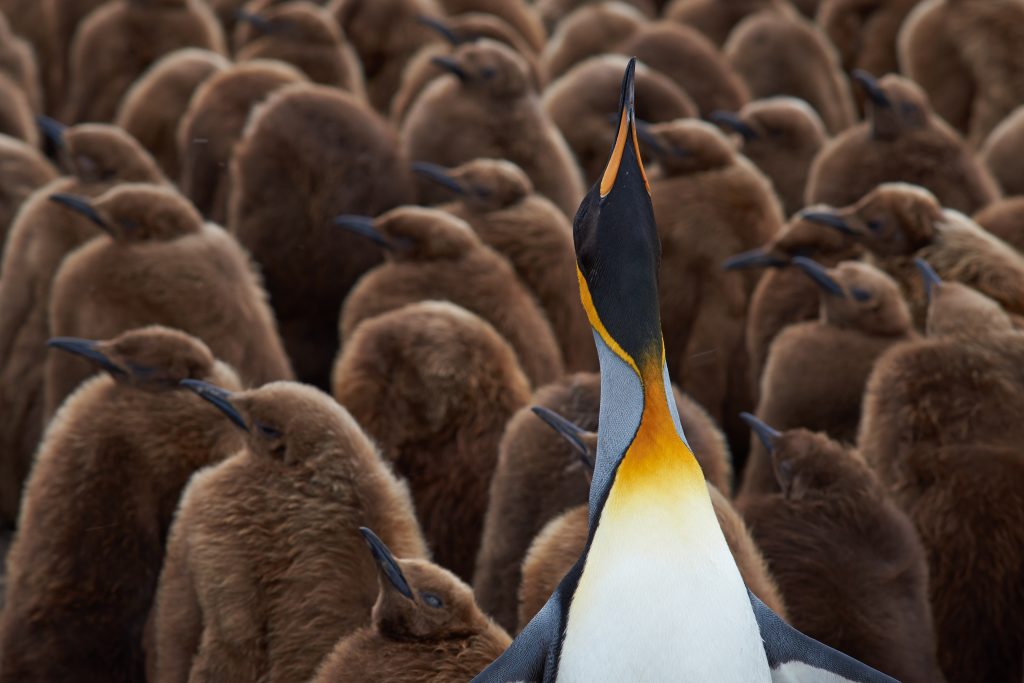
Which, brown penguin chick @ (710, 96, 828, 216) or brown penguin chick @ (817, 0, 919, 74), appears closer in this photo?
brown penguin chick @ (710, 96, 828, 216)

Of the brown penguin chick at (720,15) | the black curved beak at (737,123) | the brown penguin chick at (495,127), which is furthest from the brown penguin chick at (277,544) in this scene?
the brown penguin chick at (720,15)

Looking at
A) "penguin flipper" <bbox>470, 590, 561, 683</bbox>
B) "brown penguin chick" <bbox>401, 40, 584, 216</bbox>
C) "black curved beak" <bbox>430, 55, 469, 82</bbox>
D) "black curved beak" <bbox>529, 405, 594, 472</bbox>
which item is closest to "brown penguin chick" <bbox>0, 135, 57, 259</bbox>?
"brown penguin chick" <bbox>401, 40, 584, 216</bbox>

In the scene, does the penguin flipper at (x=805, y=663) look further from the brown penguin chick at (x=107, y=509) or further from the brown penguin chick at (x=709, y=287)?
the brown penguin chick at (x=709, y=287)

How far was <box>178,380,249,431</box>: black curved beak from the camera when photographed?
257 cm

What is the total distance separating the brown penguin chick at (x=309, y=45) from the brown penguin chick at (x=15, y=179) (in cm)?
114

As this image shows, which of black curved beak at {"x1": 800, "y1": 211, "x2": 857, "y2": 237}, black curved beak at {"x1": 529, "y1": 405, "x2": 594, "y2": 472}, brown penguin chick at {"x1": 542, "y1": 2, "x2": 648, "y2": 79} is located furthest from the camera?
brown penguin chick at {"x1": 542, "y1": 2, "x2": 648, "y2": 79}

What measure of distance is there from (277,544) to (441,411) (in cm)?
57

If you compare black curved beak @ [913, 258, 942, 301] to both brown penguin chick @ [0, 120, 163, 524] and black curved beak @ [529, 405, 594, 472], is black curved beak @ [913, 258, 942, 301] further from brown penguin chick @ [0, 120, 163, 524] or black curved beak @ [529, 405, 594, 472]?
brown penguin chick @ [0, 120, 163, 524]

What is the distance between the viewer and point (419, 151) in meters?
4.48

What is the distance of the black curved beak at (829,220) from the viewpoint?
3617mm

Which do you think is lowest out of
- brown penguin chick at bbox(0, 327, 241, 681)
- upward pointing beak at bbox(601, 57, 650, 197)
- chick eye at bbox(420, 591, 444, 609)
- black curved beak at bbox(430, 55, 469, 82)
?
brown penguin chick at bbox(0, 327, 241, 681)

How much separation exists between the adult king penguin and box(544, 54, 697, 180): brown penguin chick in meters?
3.17

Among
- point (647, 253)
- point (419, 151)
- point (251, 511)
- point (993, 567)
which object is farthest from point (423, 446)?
point (419, 151)

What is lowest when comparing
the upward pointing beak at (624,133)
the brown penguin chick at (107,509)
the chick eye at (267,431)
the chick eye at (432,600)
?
the brown penguin chick at (107,509)
